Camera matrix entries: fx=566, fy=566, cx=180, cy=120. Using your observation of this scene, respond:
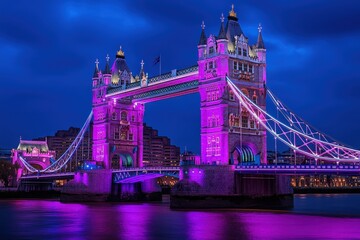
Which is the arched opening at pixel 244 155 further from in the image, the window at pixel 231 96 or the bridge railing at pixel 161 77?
the bridge railing at pixel 161 77

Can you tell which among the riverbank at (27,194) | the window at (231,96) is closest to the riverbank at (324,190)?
the riverbank at (27,194)

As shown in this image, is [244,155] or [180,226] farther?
[244,155]

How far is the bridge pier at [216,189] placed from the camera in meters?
54.6

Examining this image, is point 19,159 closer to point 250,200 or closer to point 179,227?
point 250,200

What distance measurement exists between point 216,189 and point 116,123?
88.5 ft

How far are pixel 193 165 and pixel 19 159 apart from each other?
65096mm

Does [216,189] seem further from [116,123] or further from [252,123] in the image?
[116,123]

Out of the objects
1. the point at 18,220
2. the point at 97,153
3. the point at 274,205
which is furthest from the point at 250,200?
the point at 97,153

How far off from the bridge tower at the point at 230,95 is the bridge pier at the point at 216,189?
2543 millimetres

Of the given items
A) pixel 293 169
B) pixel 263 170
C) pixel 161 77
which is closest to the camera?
pixel 293 169

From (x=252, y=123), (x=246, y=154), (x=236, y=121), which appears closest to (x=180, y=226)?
(x=236, y=121)

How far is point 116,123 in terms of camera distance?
77.9 m

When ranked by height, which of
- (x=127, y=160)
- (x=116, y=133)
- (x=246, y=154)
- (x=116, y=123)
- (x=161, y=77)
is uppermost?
(x=161, y=77)

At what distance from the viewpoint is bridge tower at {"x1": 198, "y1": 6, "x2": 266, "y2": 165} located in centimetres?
5841
